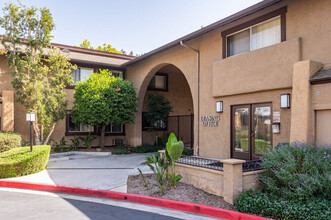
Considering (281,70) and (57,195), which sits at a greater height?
(281,70)

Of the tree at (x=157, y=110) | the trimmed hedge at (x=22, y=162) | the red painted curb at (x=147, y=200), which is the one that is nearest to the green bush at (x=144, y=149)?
the tree at (x=157, y=110)

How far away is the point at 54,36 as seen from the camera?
14164mm

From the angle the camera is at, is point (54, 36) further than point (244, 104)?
Yes

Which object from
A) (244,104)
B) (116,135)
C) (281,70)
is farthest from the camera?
(116,135)

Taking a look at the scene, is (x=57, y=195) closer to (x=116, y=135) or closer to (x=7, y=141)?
(x=7, y=141)

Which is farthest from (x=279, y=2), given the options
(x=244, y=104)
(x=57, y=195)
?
(x=57, y=195)

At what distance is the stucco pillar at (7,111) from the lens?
14.2 meters

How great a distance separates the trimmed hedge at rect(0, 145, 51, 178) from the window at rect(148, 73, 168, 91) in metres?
10.3

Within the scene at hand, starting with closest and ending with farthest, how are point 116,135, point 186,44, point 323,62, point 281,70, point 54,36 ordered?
1. point 323,62
2. point 281,70
3. point 186,44
4. point 54,36
5. point 116,135

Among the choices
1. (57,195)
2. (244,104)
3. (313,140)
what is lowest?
(57,195)

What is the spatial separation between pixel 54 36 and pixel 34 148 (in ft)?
21.5

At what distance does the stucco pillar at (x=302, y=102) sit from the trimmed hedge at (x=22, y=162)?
29.5ft

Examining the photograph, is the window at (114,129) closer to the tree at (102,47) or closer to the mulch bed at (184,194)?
the mulch bed at (184,194)

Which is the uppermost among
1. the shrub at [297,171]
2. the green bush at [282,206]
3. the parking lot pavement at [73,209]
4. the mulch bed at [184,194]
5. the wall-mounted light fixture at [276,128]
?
the wall-mounted light fixture at [276,128]
